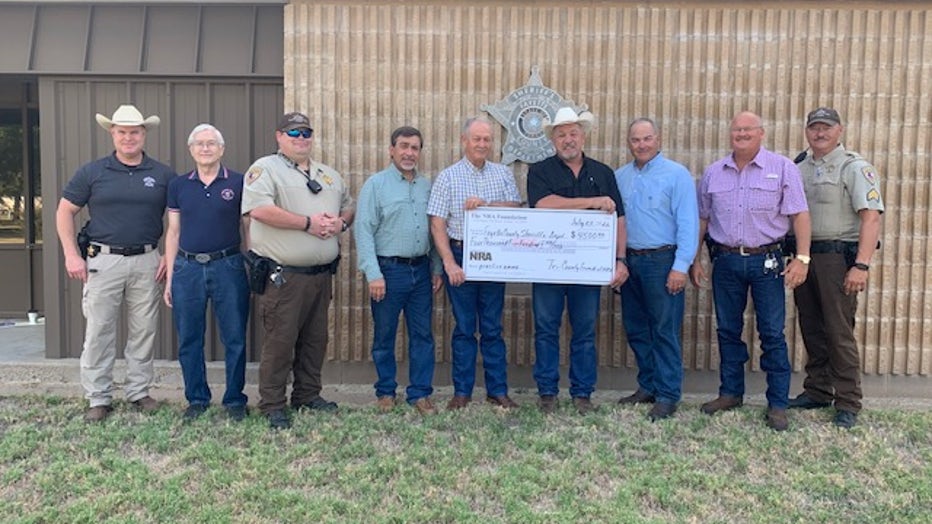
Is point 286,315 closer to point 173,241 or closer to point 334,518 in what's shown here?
point 173,241

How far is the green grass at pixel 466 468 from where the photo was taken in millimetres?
3826

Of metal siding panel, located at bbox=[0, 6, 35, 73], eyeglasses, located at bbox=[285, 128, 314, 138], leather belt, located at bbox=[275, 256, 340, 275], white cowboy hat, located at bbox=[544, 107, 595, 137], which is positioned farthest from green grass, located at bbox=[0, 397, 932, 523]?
metal siding panel, located at bbox=[0, 6, 35, 73]

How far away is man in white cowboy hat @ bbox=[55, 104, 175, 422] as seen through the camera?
5039 mm

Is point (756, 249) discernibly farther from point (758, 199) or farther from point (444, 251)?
point (444, 251)

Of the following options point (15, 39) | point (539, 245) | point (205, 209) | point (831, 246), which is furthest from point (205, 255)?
point (831, 246)

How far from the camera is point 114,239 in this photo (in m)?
5.07

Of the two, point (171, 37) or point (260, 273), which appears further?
point (171, 37)

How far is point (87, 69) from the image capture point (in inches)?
245

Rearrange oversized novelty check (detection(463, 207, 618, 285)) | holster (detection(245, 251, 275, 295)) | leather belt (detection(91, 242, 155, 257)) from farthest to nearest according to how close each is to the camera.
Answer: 1. leather belt (detection(91, 242, 155, 257))
2. oversized novelty check (detection(463, 207, 618, 285))
3. holster (detection(245, 251, 275, 295))

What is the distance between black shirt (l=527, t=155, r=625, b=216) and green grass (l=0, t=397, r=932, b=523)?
1.53m

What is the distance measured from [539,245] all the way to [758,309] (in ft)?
5.11

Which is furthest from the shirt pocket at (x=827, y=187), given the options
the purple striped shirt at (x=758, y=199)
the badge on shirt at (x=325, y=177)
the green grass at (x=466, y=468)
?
the badge on shirt at (x=325, y=177)

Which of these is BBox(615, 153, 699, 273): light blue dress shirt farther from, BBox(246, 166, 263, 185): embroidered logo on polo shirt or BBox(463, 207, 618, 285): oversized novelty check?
BBox(246, 166, 263, 185): embroidered logo on polo shirt

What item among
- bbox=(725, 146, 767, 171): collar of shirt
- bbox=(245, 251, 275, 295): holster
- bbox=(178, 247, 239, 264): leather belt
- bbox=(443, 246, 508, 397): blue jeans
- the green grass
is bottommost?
the green grass
